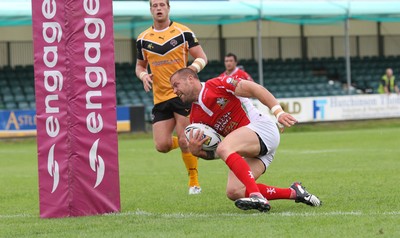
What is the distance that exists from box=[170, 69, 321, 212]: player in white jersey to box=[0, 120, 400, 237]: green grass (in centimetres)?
21

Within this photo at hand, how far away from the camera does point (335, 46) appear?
42.2 meters

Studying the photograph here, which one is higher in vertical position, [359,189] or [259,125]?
[259,125]


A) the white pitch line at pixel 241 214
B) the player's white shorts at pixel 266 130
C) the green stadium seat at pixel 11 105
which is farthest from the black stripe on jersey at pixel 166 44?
the green stadium seat at pixel 11 105

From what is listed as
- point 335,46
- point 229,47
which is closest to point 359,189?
point 229,47

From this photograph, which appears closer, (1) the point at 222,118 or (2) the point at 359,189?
(1) the point at 222,118

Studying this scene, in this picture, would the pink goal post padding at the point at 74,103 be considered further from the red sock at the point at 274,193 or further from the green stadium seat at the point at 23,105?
the green stadium seat at the point at 23,105

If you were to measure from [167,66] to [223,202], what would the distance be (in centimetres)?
224

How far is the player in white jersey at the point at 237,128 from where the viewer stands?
8.75 m

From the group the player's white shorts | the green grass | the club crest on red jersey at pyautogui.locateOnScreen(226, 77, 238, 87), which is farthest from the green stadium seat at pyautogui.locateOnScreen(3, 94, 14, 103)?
the club crest on red jersey at pyautogui.locateOnScreen(226, 77, 238, 87)

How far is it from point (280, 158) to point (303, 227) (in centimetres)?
1038

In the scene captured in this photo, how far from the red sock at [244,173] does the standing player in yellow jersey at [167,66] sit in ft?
9.11

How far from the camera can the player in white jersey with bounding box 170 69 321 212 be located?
875cm

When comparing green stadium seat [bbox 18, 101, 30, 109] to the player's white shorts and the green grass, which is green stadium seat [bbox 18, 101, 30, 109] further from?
the player's white shorts

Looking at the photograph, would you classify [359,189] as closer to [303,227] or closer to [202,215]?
[202,215]
